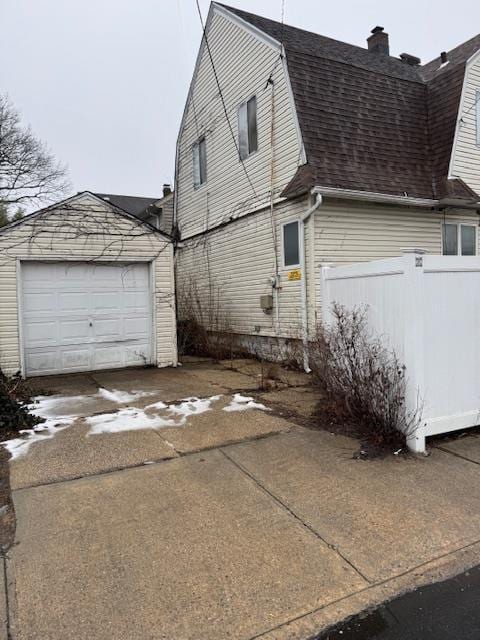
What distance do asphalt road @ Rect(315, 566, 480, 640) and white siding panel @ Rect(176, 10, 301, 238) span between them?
26.0 ft

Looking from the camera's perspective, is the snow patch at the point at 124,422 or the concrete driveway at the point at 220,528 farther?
the snow patch at the point at 124,422

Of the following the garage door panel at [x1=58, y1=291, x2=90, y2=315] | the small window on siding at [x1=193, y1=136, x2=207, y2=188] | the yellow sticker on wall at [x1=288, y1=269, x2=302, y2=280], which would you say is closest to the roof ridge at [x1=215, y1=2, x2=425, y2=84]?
the small window on siding at [x1=193, y1=136, x2=207, y2=188]

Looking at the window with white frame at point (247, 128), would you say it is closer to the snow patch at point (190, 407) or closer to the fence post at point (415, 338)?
the snow patch at point (190, 407)

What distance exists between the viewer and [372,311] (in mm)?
5090

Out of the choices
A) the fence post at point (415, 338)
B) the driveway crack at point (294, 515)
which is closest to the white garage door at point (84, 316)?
the driveway crack at point (294, 515)

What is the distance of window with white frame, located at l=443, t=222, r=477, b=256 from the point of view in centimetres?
1041

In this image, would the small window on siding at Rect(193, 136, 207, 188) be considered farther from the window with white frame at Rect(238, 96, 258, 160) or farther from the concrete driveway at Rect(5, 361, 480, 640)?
the concrete driveway at Rect(5, 361, 480, 640)

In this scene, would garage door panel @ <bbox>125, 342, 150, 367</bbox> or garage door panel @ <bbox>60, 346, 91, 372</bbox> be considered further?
garage door panel @ <bbox>125, 342, 150, 367</bbox>

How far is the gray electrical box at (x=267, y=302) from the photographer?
10.2 m

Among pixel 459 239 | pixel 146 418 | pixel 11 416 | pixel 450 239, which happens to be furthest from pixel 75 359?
pixel 459 239

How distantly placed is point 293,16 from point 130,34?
3.85 metres

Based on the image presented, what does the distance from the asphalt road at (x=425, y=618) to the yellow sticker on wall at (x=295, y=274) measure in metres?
7.00

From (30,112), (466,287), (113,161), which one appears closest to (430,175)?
(466,287)

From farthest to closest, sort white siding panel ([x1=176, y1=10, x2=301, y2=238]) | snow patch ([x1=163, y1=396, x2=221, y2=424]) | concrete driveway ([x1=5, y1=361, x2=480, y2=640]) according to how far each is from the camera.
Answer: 1. white siding panel ([x1=176, y1=10, x2=301, y2=238])
2. snow patch ([x1=163, y1=396, x2=221, y2=424])
3. concrete driveway ([x1=5, y1=361, x2=480, y2=640])
